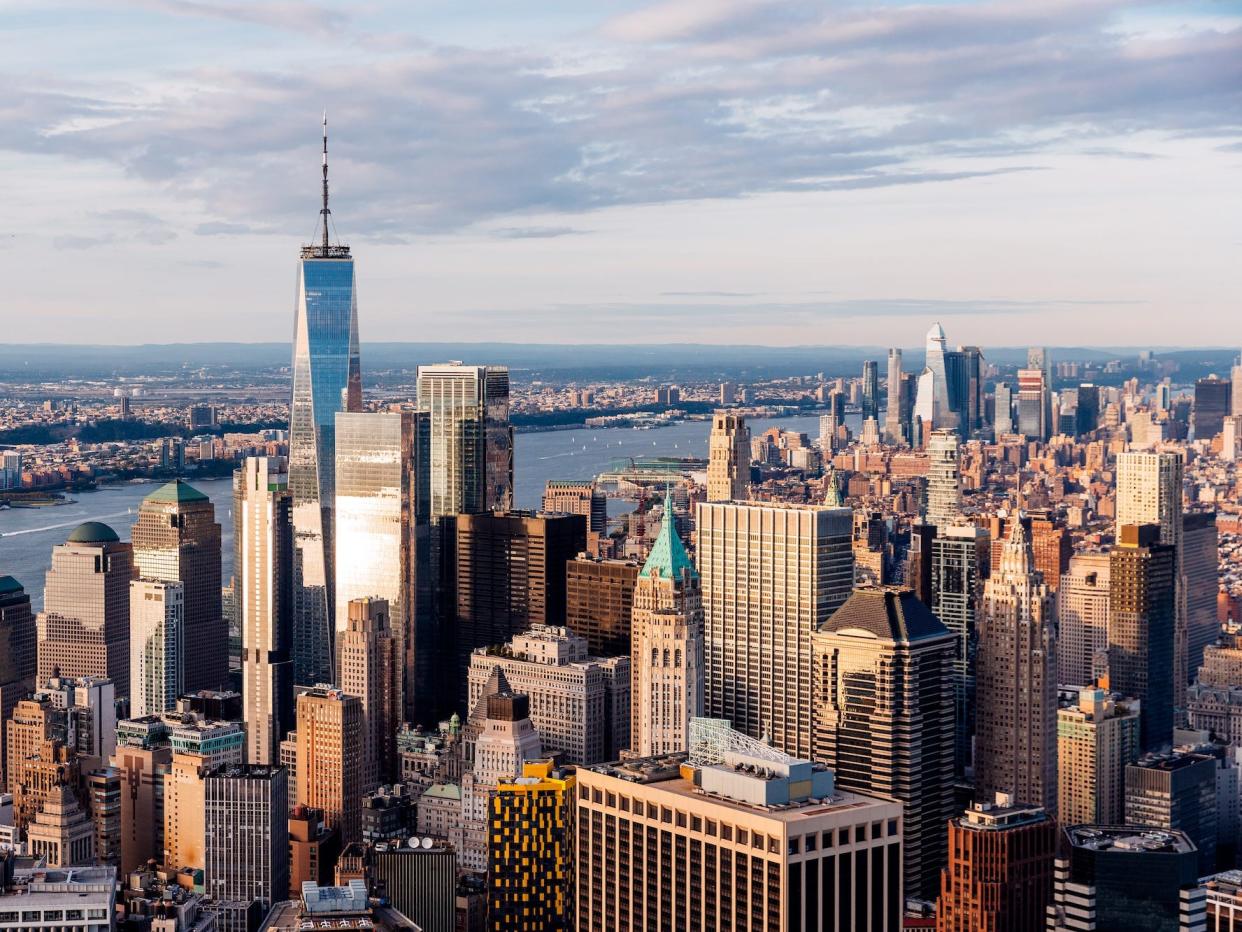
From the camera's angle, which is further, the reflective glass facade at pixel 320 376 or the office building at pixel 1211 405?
the reflective glass facade at pixel 320 376

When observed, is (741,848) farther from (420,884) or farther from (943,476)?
(943,476)

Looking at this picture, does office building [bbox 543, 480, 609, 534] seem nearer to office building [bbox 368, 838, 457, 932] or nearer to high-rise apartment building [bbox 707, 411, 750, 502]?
high-rise apartment building [bbox 707, 411, 750, 502]

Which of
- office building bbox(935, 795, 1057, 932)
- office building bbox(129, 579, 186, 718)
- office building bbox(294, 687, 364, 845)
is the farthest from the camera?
office building bbox(129, 579, 186, 718)

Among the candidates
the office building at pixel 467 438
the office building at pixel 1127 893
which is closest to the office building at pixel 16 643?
the office building at pixel 467 438

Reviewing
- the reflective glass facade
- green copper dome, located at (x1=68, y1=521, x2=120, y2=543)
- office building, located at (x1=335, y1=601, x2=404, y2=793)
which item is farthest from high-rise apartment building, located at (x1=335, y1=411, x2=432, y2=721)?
green copper dome, located at (x1=68, y1=521, x2=120, y2=543)

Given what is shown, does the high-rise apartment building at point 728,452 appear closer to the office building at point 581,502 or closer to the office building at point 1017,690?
the office building at point 581,502

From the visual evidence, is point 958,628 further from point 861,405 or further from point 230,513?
point 230,513

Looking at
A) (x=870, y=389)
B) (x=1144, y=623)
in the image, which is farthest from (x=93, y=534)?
(x=1144, y=623)
